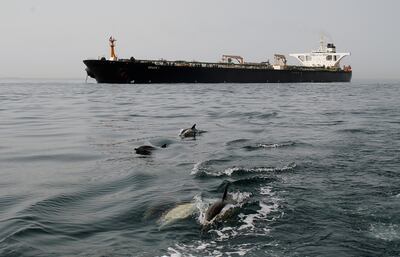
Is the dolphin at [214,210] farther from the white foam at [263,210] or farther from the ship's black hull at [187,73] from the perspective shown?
the ship's black hull at [187,73]

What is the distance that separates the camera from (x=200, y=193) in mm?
10734

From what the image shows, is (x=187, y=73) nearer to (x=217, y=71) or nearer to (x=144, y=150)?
(x=217, y=71)

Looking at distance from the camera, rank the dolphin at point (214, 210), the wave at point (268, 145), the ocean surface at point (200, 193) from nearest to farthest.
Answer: the ocean surface at point (200, 193), the dolphin at point (214, 210), the wave at point (268, 145)

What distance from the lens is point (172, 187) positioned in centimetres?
1140

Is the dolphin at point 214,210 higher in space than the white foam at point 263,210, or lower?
higher

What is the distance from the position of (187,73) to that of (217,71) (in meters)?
7.83

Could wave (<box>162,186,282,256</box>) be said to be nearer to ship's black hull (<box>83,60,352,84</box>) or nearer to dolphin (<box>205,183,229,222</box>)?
dolphin (<box>205,183,229,222</box>)

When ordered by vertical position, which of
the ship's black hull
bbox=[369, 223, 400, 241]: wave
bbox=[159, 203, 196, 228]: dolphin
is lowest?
bbox=[369, 223, 400, 241]: wave

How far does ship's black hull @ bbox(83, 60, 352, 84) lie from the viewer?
2862 inches

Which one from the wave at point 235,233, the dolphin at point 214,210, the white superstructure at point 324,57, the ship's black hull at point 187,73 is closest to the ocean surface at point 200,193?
the wave at point 235,233

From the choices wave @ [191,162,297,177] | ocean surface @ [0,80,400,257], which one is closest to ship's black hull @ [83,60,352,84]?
ocean surface @ [0,80,400,257]

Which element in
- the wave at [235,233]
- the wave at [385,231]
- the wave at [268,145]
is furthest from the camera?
the wave at [268,145]

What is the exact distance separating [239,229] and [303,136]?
12.9 meters

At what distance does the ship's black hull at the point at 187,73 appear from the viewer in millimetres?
72688
